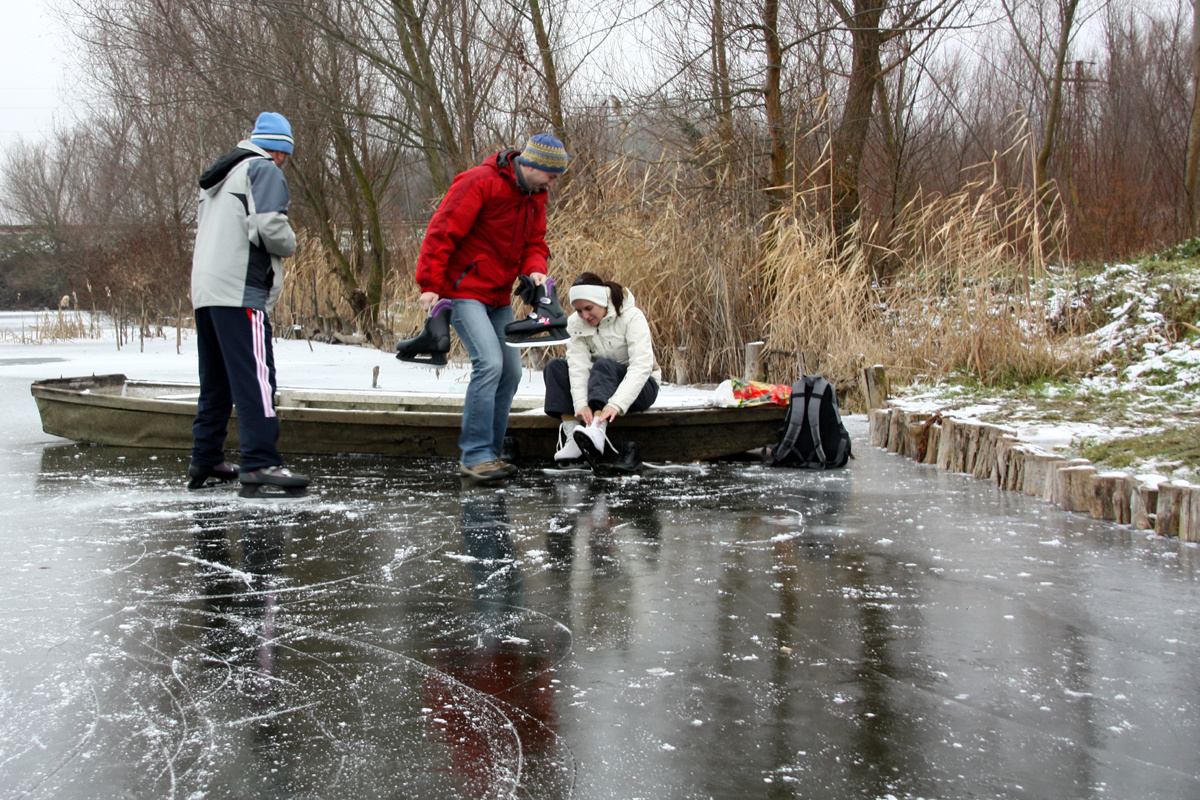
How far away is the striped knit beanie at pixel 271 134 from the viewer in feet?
16.0

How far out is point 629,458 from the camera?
5.76 meters

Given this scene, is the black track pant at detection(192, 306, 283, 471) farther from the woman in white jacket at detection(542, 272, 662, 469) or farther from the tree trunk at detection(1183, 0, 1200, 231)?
the tree trunk at detection(1183, 0, 1200, 231)

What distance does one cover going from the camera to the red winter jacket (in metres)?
5.13

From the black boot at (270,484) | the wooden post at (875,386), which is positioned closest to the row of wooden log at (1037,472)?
the wooden post at (875,386)

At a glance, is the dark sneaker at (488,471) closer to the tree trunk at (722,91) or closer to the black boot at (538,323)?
the black boot at (538,323)

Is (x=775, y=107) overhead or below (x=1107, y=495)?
overhead

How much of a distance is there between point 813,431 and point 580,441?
1.33 metres

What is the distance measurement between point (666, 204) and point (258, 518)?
6218mm

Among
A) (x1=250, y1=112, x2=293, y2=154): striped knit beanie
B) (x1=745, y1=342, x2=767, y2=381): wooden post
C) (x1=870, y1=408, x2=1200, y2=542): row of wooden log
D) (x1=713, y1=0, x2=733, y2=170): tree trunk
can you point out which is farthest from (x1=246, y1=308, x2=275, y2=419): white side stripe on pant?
(x1=713, y1=0, x2=733, y2=170): tree trunk

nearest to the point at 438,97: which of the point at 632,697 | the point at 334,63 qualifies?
the point at 334,63

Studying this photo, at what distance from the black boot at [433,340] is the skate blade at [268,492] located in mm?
856

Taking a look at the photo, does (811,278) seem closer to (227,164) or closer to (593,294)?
(593,294)

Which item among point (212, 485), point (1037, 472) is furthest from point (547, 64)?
point (1037, 472)

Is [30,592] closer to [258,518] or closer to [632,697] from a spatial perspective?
[258,518]
